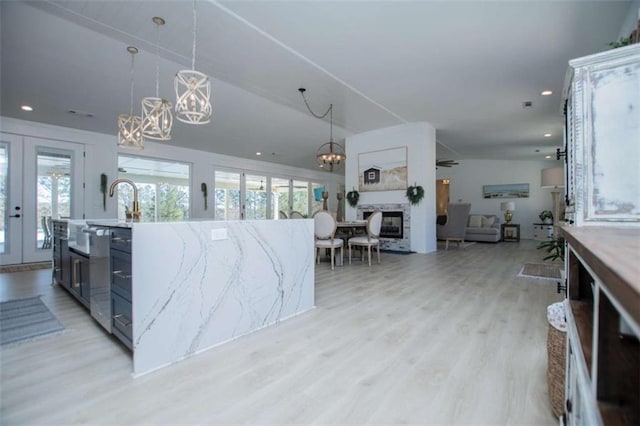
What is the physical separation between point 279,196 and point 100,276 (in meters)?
9.11

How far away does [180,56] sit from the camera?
12.3 ft

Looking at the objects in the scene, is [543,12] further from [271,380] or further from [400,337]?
[271,380]

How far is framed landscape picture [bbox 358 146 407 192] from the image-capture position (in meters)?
7.06

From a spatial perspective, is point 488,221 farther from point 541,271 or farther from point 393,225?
point 541,271

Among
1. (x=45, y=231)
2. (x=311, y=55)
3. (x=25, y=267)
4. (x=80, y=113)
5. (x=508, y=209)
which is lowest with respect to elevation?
(x=25, y=267)

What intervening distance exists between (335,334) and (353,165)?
6082 millimetres

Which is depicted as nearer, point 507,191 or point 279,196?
point 507,191

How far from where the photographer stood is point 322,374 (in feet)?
5.73

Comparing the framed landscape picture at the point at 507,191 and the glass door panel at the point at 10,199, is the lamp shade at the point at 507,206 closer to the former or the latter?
the framed landscape picture at the point at 507,191

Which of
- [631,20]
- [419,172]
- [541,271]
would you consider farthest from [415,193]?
[631,20]

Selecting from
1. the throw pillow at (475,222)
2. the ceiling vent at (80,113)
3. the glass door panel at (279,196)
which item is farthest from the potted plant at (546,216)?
the ceiling vent at (80,113)

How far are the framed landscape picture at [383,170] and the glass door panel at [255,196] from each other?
410 cm

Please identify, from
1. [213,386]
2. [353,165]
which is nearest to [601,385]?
[213,386]

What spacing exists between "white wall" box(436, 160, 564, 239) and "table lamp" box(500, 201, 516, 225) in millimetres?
230
